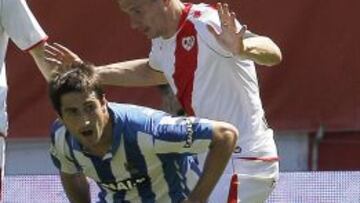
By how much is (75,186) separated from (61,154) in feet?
0.45

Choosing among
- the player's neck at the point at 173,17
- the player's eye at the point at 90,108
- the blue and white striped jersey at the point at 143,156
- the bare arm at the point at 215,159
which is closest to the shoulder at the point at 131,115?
the blue and white striped jersey at the point at 143,156

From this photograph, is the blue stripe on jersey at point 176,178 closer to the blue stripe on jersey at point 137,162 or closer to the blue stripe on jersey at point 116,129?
the blue stripe on jersey at point 137,162

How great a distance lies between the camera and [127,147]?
151 inches

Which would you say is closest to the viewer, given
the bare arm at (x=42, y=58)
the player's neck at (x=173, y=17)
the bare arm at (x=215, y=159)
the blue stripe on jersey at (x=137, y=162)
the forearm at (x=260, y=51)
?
the bare arm at (x=215, y=159)

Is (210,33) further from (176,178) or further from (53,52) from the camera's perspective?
(53,52)

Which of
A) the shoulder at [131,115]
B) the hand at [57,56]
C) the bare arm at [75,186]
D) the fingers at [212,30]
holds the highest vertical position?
the fingers at [212,30]

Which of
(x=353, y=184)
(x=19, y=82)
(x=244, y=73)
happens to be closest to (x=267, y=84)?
(x=19, y=82)

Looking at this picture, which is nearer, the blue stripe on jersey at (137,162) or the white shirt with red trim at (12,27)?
the blue stripe on jersey at (137,162)

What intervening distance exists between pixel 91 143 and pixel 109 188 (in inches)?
9.0

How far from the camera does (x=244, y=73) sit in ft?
13.3

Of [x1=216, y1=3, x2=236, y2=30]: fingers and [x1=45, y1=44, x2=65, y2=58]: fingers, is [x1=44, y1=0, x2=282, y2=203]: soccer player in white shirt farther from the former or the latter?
[x1=45, y1=44, x2=65, y2=58]: fingers

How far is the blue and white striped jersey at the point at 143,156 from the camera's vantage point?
3756mm

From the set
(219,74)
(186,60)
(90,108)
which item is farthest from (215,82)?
(90,108)

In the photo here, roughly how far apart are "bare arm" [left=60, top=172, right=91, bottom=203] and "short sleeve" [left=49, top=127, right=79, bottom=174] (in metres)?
0.02
